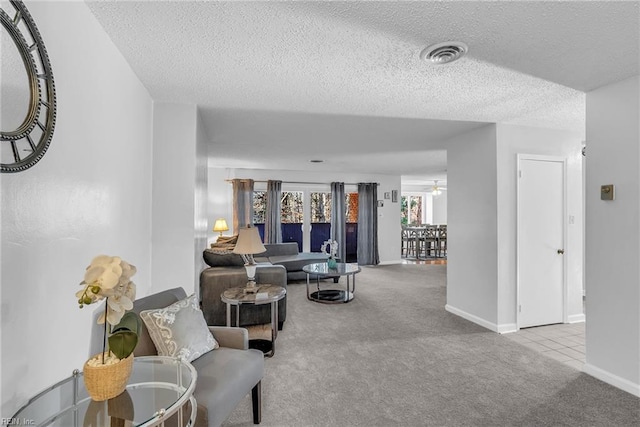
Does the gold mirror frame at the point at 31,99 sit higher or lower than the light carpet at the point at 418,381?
higher

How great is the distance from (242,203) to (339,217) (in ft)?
7.69

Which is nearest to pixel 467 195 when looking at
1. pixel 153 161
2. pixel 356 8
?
pixel 356 8

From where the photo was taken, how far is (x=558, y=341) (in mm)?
3293

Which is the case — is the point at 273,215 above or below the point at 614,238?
above

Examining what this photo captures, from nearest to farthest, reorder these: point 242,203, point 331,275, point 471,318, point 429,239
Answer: point 471,318 → point 331,275 → point 242,203 → point 429,239

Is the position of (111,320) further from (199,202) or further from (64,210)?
→ (199,202)

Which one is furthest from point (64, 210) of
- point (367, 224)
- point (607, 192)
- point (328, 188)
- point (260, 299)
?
point (367, 224)

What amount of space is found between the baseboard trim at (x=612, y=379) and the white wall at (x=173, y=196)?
3.51 m

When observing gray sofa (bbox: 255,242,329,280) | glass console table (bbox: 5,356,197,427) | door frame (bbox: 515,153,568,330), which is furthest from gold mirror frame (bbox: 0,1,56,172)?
gray sofa (bbox: 255,242,329,280)

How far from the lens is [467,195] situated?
157 inches

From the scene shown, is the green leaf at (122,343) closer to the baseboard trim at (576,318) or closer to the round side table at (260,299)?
the round side table at (260,299)

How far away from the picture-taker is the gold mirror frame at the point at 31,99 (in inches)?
40.1

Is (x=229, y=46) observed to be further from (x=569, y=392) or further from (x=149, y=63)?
(x=569, y=392)

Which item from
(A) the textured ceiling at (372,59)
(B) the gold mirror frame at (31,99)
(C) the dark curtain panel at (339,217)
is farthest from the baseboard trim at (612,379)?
(C) the dark curtain panel at (339,217)
